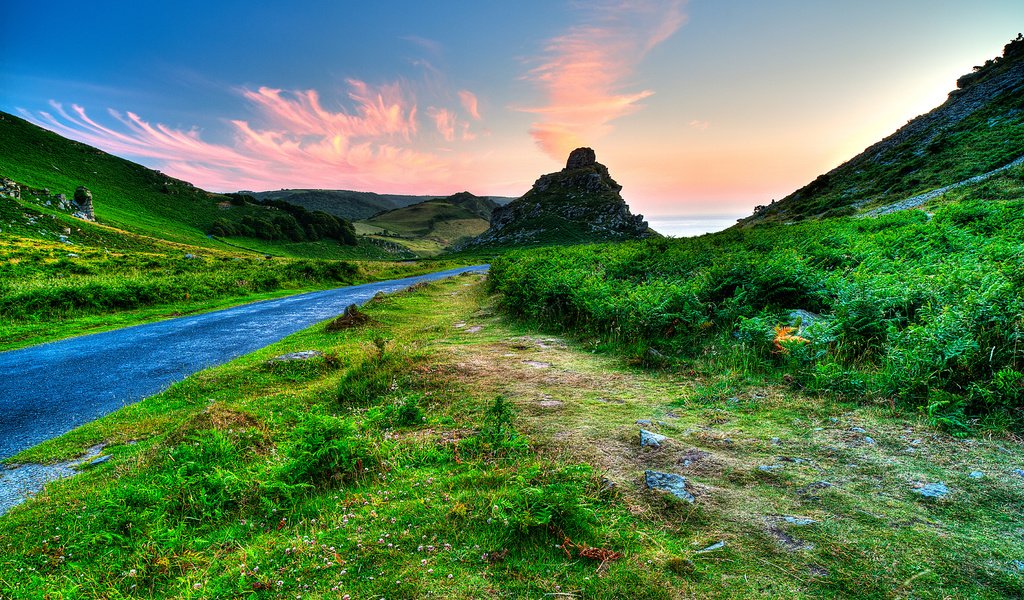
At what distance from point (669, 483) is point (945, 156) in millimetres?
63989

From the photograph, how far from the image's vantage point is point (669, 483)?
163 inches

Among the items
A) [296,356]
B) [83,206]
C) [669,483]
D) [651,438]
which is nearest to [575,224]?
[83,206]

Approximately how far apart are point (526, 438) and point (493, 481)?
1.05 meters

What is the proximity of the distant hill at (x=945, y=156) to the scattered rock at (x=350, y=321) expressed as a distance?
37049 mm

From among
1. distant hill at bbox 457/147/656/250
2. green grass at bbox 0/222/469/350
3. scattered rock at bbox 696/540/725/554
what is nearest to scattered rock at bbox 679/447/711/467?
scattered rock at bbox 696/540/725/554

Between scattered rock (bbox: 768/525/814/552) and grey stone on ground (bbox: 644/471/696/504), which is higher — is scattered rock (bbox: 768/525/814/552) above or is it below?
above

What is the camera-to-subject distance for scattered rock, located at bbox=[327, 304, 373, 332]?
562 inches

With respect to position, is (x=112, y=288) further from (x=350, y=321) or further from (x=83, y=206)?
(x=83, y=206)

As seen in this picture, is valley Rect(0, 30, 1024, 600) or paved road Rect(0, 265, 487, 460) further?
paved road Rect(0, 265, 487, 460)

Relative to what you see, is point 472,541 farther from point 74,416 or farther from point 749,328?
point 74,416

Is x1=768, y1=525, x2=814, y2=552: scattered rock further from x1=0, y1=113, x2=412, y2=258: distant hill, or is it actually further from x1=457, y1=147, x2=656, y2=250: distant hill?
x1=457, y1=147, x2=656, y2=250: distant hill

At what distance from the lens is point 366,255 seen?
121312 mm

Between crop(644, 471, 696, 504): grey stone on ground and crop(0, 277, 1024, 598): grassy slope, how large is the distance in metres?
0.14

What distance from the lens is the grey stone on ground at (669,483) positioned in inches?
155
